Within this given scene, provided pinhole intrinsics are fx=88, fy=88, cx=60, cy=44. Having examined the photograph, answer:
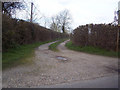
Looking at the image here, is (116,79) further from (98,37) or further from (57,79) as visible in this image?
(98,37)

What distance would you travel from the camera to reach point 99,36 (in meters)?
8.48

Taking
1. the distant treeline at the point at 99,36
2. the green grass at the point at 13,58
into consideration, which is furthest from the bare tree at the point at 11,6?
the distant treeline at the point at 99,36

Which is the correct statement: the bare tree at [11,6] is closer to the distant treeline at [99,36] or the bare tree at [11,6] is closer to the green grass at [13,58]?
the green grass at [13,58]

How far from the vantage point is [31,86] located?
9.45 feet

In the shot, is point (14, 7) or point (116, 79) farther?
point (14, 7)

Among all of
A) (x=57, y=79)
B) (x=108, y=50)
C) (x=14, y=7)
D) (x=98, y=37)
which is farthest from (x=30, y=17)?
(x=57, y=79)

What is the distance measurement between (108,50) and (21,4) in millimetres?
11488

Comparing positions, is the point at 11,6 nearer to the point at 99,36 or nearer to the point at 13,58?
the point at 13,58

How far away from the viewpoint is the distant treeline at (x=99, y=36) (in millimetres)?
7512

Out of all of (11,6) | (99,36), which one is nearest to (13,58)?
(99,36)

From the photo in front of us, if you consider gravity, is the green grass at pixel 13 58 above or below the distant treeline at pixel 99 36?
below

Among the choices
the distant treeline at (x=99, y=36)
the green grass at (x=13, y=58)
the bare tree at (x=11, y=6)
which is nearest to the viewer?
the green grass at (x=13, y=58)

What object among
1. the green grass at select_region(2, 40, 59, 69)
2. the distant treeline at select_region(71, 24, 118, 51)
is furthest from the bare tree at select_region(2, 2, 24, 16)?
the distant treeline at select_region(71, 24, 118, 51)

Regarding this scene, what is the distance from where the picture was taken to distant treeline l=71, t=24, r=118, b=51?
7.51 metres
